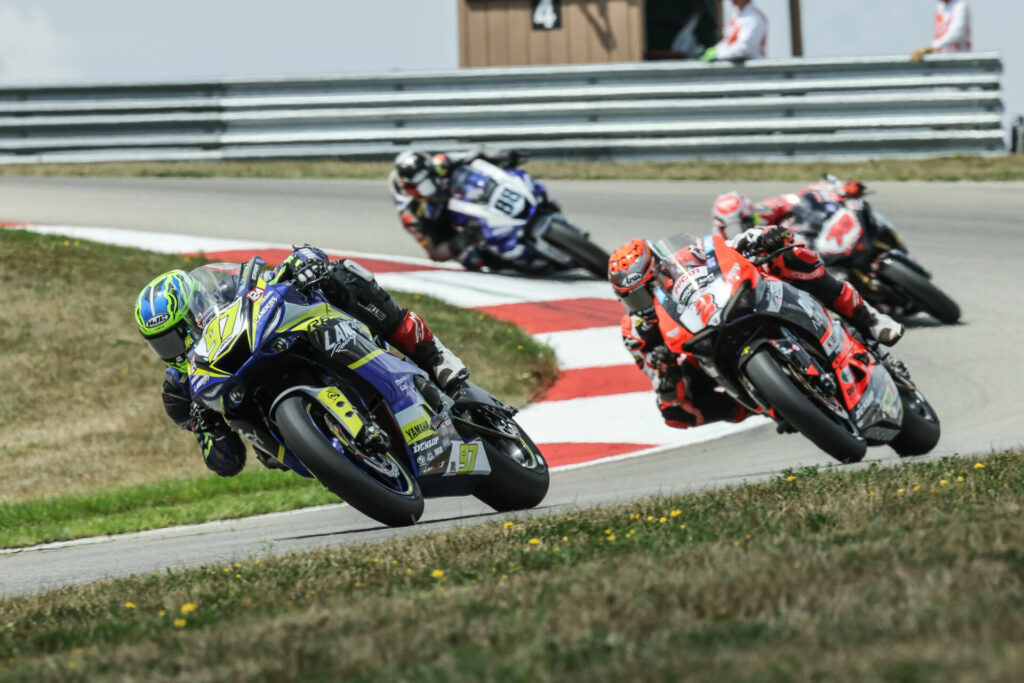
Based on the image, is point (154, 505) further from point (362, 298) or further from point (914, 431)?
point (914, 431)

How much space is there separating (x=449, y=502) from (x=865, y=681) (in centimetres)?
500

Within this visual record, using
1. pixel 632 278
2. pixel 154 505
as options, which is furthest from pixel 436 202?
pixel 632 278

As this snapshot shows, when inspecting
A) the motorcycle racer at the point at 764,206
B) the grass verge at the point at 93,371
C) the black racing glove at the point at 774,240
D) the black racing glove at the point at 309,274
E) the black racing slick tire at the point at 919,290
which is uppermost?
the black racing glove at the point at 309,274

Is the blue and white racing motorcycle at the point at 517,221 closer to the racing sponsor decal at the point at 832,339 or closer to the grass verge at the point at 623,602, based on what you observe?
the racing sponsor decal at the point at 832,339

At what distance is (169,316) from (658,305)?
102 inches

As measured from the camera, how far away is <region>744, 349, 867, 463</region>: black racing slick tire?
260 inches

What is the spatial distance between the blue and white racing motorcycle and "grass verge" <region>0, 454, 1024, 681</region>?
7779mm

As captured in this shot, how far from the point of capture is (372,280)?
21.0 ft

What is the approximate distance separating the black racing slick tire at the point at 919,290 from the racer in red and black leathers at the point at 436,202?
3894 mm

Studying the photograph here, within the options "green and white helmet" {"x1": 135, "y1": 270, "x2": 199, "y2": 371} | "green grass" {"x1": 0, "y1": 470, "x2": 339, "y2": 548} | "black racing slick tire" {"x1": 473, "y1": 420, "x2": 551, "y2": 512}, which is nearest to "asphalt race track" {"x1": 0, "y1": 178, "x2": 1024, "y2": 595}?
"black racing slick tire" {"x1": 473, "y1": 420, "x2": 551, "y2": 512}

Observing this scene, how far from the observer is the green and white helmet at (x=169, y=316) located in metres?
6.26

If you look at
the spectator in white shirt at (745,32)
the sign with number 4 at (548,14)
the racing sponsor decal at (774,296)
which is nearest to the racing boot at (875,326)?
the racing sponsor decal at (774,296)

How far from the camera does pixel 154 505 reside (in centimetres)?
862

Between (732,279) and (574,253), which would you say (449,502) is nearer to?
(732,279)
